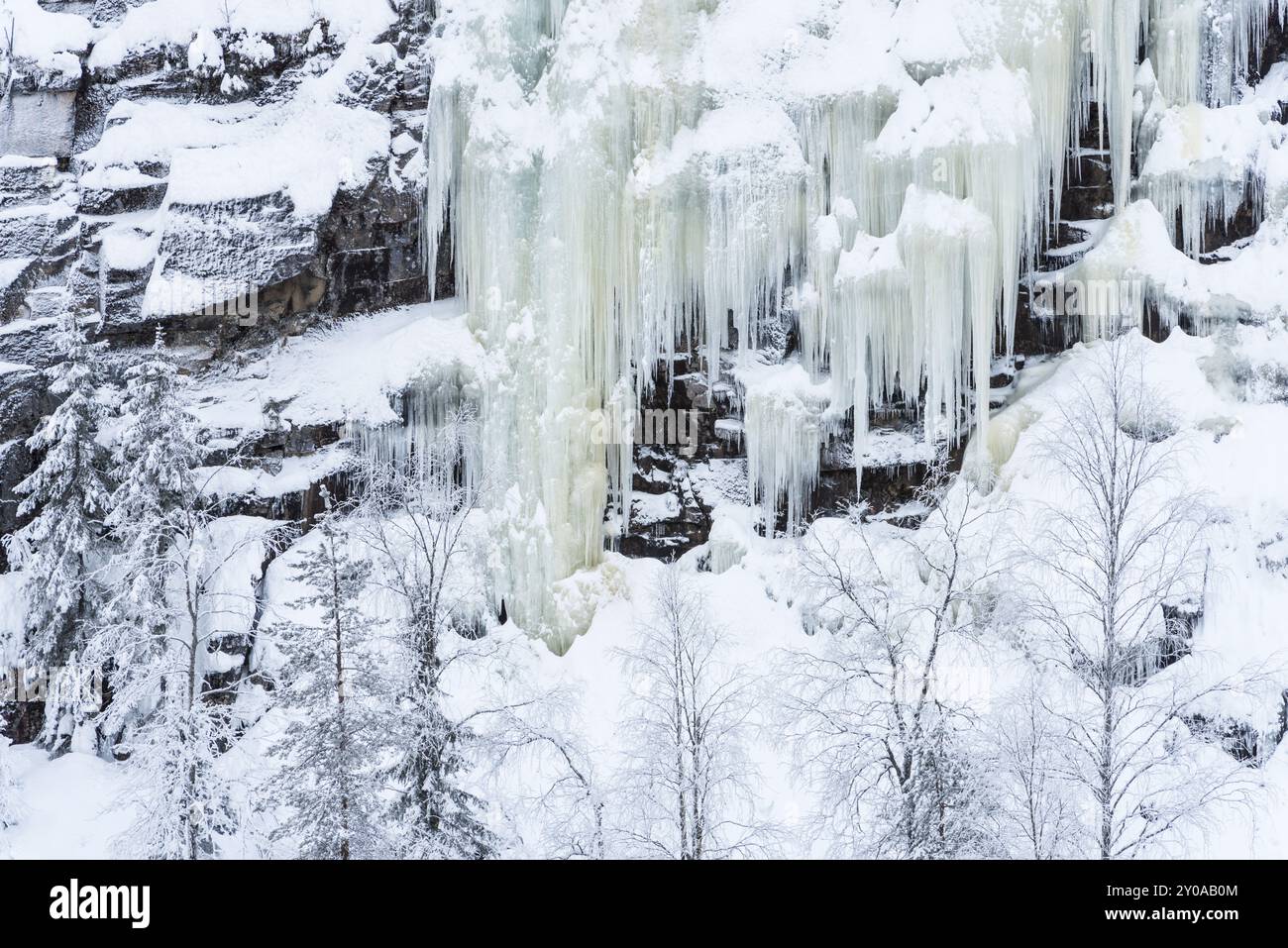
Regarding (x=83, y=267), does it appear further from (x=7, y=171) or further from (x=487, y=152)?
(x=487, y=152)

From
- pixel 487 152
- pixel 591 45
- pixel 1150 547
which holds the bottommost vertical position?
pixel 1150 547

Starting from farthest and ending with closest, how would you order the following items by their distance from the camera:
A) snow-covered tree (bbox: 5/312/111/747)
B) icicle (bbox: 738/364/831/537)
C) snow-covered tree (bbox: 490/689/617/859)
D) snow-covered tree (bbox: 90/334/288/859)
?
icicle (bbox: 738/364/831/537)
snow-covered tree (bbox: 5/312/111/747)
snow-covered tree (bbox: 90/334/288/859)
snow-covered tree (bbox: 490/689/617/859)

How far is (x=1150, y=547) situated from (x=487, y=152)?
10.9 m

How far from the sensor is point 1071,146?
18.5 metres

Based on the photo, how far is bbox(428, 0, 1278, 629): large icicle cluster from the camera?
55.7ft

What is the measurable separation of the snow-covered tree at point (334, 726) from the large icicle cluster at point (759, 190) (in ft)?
17.0

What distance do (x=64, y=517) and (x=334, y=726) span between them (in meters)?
7.77

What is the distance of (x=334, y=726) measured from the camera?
38.7 ft

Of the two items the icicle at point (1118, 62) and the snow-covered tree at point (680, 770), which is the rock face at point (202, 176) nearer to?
the snow-covered tree at point (680, 770)

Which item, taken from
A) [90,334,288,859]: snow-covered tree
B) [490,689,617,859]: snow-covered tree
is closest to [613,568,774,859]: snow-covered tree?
[490,689,617,859]: snow-covered tree

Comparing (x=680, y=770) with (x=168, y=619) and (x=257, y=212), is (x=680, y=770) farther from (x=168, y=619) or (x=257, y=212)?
(x=257, y=212)

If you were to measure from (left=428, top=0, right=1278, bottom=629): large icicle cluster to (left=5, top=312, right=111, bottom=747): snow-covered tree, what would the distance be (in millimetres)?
5726

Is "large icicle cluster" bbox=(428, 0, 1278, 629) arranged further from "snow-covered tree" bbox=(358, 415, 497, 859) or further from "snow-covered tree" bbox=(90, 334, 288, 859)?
"snow-covered tree" bbox=(358, 415, 497, 859)
